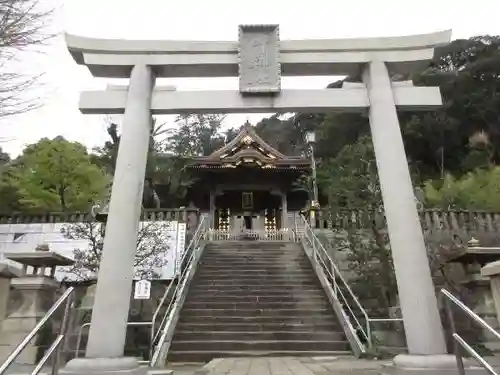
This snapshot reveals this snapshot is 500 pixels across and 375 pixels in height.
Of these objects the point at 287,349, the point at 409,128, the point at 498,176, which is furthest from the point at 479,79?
the point at 287,349

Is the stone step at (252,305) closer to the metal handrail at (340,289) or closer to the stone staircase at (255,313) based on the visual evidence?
the stone staircase at (255,313)

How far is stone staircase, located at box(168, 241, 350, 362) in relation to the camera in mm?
8266

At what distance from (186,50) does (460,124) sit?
96.8 ft

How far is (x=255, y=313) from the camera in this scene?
9617 mm

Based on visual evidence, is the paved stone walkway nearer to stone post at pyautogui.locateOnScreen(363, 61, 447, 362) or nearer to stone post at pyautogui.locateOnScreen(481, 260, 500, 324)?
stone post at pyautogui.locateOnScreen(363, 61, 447, 362)

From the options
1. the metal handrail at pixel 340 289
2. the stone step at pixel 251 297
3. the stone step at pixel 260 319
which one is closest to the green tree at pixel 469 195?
the metal handrail at pixel 340 289

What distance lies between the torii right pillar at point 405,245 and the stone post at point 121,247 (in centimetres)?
319

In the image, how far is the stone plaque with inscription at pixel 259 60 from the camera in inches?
239

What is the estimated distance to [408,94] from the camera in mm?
6219

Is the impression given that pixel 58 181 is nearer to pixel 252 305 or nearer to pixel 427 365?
pixel 252 305

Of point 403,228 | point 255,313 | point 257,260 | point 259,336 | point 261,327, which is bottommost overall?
point 259,336

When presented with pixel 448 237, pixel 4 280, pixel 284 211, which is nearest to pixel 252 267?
pixel 448 237

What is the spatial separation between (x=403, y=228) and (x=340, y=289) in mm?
5750

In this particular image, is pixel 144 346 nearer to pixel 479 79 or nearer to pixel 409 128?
pixel 409 128
